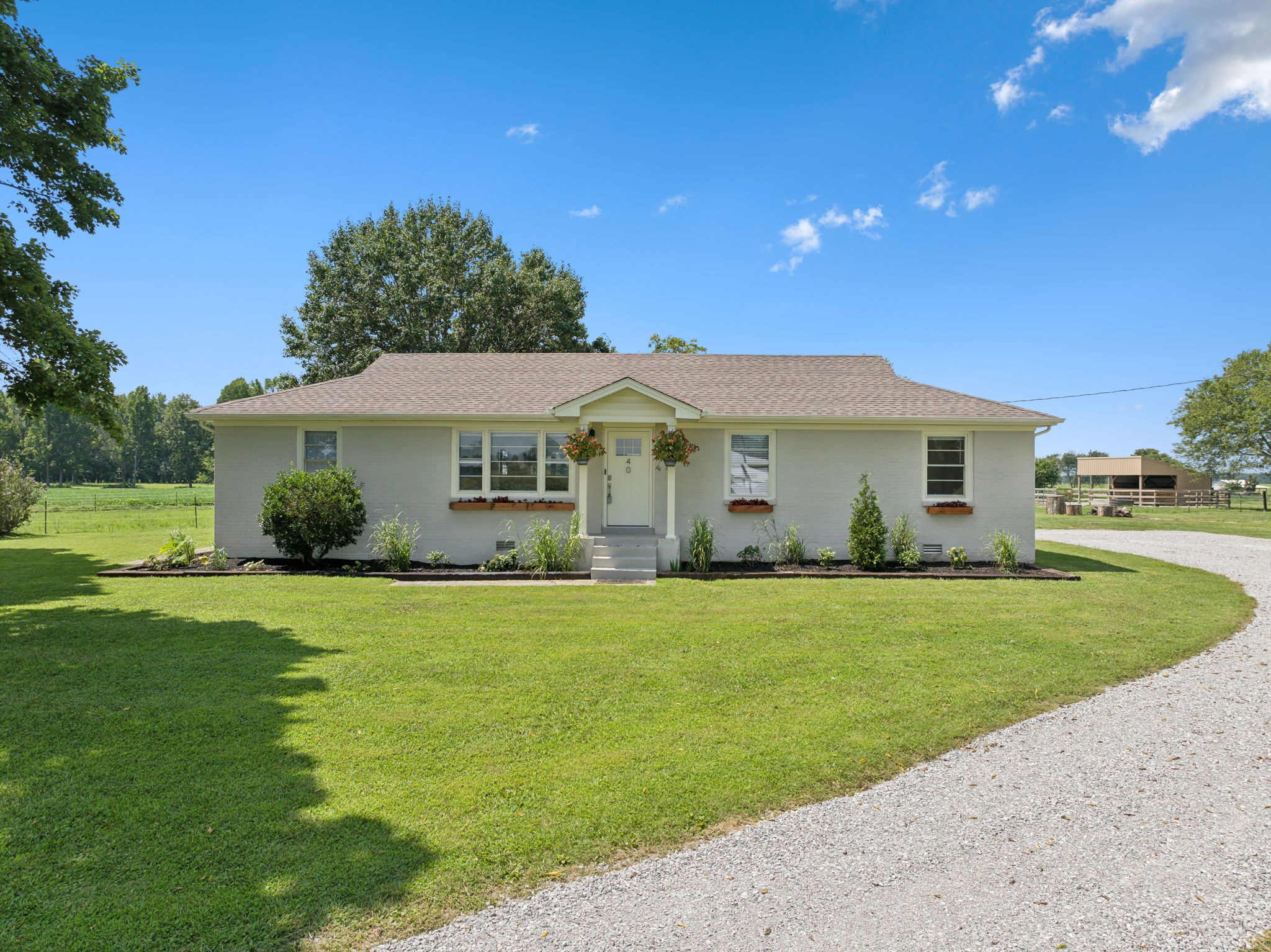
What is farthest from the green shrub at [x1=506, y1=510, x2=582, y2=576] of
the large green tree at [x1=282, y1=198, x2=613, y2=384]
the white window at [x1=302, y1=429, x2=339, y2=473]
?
the large green tree at [x1=282, y1=198, x2=613, y2=384]

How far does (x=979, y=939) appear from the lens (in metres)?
2.53

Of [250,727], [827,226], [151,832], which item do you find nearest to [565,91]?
[827,226]

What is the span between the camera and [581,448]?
40.1 feet

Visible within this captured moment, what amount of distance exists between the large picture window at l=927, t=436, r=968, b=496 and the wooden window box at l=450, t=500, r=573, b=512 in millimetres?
7413

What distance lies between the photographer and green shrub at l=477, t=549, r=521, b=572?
12117 millimetres

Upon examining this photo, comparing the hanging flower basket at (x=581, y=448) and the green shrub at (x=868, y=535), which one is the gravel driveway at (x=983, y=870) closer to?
the green shrub at (x=868, y=535)

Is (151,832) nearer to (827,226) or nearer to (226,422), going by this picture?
(226,422)

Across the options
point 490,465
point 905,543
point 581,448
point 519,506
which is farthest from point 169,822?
point 905,543

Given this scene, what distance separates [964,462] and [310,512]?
1284 cm

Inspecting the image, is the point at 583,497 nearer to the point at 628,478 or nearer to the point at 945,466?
the point at 628,478

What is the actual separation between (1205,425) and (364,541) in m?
59.2

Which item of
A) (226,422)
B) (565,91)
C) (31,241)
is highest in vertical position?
(565,91)

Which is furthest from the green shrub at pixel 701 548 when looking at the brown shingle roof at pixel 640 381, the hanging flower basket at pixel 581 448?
the hanging flower basket at pixel 581 448

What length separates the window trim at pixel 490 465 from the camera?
12984 mm
